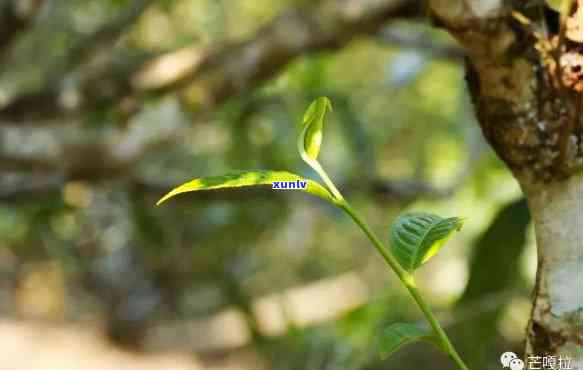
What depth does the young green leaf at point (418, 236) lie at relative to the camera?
47 centimetres

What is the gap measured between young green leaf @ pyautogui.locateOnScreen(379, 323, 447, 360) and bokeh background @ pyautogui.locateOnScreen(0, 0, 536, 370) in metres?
0.63

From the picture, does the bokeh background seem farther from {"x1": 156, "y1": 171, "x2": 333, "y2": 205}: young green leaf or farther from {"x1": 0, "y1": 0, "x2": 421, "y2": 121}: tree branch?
Result: {"x1": 156, "y1": 171, "x2": 333, "y2": 205}: young green leaf

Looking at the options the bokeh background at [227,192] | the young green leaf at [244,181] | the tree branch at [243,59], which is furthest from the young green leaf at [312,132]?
the tree branch at [243,59]

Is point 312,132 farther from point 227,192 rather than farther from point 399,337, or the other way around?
point 227,192

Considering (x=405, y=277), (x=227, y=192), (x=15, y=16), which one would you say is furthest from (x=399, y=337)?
(x=227, y=192)

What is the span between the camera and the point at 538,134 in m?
0.50

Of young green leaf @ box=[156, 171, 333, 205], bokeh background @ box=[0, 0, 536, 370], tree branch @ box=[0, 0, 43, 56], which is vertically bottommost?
bokeh background @ box=[0, 0, 536, 370]

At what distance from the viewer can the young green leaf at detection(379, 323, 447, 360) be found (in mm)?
444

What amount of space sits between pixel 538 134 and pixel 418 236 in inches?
3.3

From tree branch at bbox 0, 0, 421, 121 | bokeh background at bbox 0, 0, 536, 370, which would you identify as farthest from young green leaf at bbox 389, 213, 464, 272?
tree branch at bbox 0, 0, 421, 121

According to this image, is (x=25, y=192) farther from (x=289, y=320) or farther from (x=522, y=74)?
(x=522, y=74)

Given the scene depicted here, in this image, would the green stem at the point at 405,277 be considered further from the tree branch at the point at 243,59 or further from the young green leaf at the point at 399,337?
the tree branch at the point at 243,59

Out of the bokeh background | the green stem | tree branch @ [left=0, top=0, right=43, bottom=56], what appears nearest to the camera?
the green stem

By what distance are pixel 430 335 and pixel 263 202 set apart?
61.3 inches
